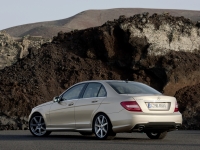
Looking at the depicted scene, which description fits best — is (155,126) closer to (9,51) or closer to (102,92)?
(102,92)

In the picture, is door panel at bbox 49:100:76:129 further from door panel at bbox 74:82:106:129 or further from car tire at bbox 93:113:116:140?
car tire at bbox 93:113:116:140

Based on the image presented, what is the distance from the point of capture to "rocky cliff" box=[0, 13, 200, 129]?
30609mm

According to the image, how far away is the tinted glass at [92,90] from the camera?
54.1 ft

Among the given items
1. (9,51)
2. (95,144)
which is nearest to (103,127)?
(95,144)

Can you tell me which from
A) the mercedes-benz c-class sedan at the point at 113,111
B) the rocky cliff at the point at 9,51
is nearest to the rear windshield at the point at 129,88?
the mercedes-benz c-class sedan at the point at 113,111

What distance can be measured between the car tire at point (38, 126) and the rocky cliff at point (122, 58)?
37.7 feet

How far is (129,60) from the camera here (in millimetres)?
31766

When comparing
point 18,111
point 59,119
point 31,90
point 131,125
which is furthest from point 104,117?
point 31,90

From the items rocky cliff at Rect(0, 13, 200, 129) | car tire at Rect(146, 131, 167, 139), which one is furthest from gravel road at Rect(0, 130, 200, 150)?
rocky cliff at Rect(0, 13, 200, 129)

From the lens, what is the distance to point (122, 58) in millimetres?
32062

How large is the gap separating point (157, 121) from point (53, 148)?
2924 mm

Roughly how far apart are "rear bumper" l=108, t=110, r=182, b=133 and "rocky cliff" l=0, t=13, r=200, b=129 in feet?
46.6

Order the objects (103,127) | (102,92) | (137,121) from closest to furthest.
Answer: (137,121), (103,127), (102,92)

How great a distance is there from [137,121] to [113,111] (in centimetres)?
65
